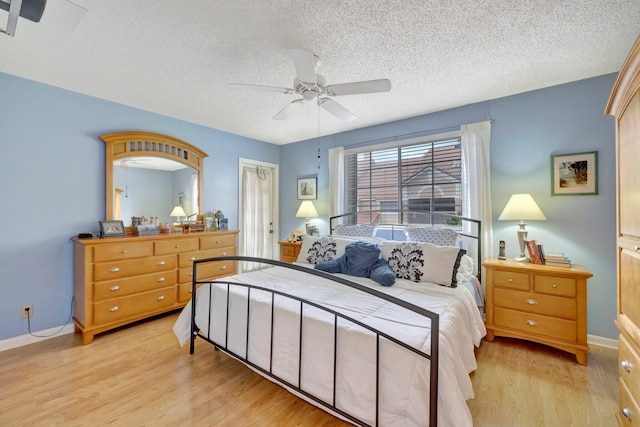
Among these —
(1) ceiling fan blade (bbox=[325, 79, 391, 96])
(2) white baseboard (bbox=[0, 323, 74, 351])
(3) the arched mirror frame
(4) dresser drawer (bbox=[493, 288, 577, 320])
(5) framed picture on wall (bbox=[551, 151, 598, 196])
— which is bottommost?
(2) white baseboard (bbox=[0, 323, 74, 351])

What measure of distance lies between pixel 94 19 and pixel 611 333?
485 cm

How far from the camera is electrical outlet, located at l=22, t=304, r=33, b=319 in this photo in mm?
2559

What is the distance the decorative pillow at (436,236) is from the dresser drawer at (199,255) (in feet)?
8.01

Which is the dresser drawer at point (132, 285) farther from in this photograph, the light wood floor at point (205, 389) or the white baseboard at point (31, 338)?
the white baseboard at point (31, 338)

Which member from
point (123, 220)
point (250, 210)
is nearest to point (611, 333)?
point (250, 210)

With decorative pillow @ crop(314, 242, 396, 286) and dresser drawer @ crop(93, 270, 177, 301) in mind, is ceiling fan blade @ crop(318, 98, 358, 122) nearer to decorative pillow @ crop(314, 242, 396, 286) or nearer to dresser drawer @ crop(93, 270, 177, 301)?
decorative pillow @ crop(314, 242, 396, 286)

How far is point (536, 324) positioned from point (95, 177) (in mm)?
4671

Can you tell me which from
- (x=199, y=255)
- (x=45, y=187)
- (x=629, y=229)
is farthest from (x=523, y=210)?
(x=45, y=187)

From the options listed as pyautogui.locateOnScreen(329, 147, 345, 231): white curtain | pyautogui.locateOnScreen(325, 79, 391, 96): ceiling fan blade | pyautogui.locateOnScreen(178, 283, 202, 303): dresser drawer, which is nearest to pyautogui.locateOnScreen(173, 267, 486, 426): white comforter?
pyautogui.locateOnScreen(178, 283, 202, 303): dresser drawer

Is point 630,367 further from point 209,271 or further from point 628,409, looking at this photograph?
point 209,271

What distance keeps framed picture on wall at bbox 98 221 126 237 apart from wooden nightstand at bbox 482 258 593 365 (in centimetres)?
387

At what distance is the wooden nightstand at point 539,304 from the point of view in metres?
2.20

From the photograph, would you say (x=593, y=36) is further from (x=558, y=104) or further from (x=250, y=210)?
(x=250, y=210)

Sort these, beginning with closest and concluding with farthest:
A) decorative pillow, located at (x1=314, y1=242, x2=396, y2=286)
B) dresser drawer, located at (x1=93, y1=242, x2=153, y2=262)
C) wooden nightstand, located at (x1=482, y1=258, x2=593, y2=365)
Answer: wooden nightstand, located at (x1=482, y1=258, x2=593, y2=365) < decorative pillow, located at (x1=314, y1=242, x2=396, y2=286) < dresser drawer, located at (x1=93, y1=242, x2=153, y2=262)
